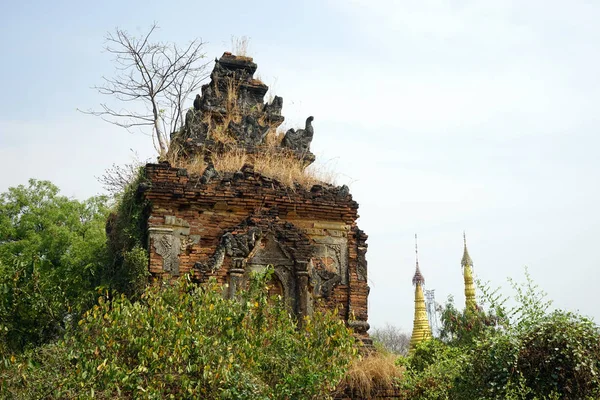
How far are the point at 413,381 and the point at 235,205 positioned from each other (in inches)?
169

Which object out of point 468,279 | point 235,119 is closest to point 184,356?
point 235,119

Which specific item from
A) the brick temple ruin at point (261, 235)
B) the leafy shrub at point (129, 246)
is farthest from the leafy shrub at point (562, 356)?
the leafy shrub at point (129, 246)

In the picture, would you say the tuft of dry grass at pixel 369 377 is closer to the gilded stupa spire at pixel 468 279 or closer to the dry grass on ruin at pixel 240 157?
the dry grass on ruin at pixel 240 157

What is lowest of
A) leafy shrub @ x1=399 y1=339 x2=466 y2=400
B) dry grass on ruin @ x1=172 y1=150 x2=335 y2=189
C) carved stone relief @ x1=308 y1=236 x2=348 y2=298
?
leafy shrub @ x1=399 y1=339 x2=466 y2=400

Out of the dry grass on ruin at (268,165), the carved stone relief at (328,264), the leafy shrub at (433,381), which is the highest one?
the dry grass on ruin at (268,165)

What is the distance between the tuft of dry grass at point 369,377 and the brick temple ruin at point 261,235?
1.09 m

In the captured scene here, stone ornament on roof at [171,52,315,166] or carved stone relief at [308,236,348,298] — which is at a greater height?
stone ornament on roof at [171,52,315,166]

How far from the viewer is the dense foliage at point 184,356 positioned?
7.36 meters

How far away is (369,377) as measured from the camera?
465 inches

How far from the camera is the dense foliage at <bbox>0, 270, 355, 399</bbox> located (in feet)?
24.1

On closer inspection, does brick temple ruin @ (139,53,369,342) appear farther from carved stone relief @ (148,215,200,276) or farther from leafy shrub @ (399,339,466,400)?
leafy shrub @ (399,339,466,400)

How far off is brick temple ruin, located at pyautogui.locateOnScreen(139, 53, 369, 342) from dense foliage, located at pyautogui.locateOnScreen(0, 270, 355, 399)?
3.50 metres

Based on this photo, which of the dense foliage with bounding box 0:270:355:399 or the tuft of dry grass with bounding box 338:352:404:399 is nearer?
the dense foliage with bounding box 0:270:355:399

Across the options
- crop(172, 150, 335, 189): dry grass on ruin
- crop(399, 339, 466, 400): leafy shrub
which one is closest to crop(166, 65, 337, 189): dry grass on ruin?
crop(172, 150, 335, 189): dry grass on ruin
